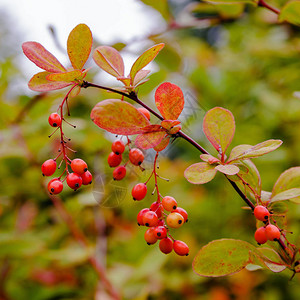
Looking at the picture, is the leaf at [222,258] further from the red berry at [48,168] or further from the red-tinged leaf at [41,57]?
the red-tinged leaf at [41,57]

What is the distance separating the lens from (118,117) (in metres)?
0.51

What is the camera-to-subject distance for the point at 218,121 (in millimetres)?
599

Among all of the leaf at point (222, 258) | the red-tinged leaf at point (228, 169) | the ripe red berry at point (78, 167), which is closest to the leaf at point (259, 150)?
the red-tinged leaf at point (228, 169)

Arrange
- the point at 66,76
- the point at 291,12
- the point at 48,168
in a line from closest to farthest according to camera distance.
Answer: the point at 66,76
the point at 48,168
the point at 291,12

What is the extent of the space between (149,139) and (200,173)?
103 millimetres

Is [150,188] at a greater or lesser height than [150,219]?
lesser

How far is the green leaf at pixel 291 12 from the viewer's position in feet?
2.40

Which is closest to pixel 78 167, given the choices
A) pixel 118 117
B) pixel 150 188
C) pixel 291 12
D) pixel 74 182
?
pixel 74 182

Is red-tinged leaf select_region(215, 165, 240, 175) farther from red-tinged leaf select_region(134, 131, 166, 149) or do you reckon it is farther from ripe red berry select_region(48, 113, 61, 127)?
ripe red berry select_region(48, 113, 61, 127)

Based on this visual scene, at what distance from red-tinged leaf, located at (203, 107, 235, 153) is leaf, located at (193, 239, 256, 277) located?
0.18 meters

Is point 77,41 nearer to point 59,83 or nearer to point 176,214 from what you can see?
point 59,83

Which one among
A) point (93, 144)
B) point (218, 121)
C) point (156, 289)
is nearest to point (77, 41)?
point (218, 121)

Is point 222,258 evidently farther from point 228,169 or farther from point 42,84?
point 42,84

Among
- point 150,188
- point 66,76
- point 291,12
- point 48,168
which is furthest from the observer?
point 150,188
